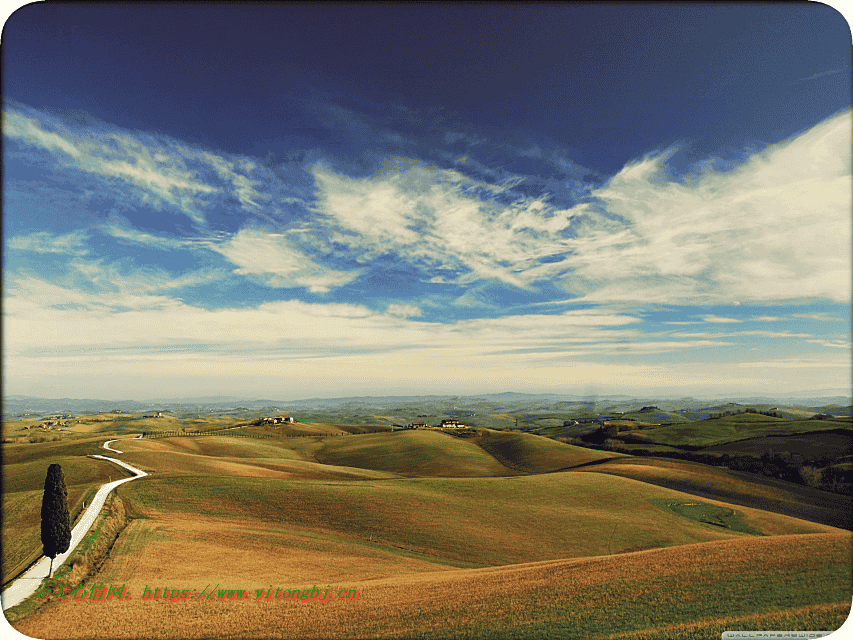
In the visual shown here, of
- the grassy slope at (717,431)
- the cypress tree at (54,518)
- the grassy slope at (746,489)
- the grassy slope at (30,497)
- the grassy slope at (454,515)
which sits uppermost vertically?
the cypress tree at (54,518)

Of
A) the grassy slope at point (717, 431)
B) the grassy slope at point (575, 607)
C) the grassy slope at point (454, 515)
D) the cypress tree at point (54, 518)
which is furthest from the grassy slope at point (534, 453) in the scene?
the cypress tree at point (54, 518)

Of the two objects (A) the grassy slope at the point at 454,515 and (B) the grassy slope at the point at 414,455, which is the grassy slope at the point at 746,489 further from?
(B) the grassy slope at the point at 414,455

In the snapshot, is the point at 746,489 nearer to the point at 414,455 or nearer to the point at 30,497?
the point at 414,455

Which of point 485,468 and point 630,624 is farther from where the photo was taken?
point 485,468

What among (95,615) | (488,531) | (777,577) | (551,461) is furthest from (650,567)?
(551,461)

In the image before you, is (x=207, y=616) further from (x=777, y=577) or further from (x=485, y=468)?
(x=485, y=468)
